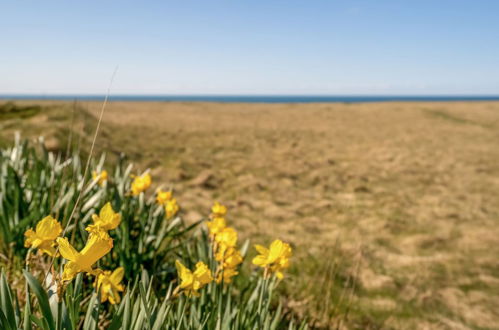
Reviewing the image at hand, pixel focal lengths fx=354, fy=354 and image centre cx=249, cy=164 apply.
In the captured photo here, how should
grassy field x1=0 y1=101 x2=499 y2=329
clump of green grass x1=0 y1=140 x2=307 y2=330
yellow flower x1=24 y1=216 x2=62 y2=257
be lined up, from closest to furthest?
yellow flower x1=24 y1=216 x2=62 y2=257 → clump of green grass x1=0 y1=140 x2=307 y2=330 → grassy field x1=0 y1=101 x2=499 y2=329

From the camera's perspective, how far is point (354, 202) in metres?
5.62

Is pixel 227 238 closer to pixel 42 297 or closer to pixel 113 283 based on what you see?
pixel 113 283

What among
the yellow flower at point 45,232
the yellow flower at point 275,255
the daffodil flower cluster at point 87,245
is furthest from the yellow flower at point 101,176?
the yellow flower at point 275,255

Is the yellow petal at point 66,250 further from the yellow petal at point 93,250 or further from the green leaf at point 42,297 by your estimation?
the green leaf at point 42,297

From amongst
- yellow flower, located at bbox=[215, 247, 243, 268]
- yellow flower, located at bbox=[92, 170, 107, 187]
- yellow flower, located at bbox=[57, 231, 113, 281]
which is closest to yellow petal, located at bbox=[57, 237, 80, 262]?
yellow flower, located at bbox=[57, 231, 113, 281]

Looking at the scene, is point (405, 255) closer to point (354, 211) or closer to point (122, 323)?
point (354, 211)

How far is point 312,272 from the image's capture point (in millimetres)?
3307

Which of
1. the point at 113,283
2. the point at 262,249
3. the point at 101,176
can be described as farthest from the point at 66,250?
the point at 101,176

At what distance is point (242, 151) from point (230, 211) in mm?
4380

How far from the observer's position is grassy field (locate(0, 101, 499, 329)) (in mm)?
3018

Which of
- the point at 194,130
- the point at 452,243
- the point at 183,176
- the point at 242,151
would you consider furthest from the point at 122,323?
the point at 194,130

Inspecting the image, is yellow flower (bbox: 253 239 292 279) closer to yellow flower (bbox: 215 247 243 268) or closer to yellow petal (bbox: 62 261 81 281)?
yellow flower (bbox: 215 247 243 268)

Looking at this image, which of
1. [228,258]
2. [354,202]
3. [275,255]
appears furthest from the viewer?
[354,202]

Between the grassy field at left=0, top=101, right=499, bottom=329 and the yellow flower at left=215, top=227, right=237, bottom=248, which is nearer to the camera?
the yellow flower at left=215, top=227, right=237, bottom=248
